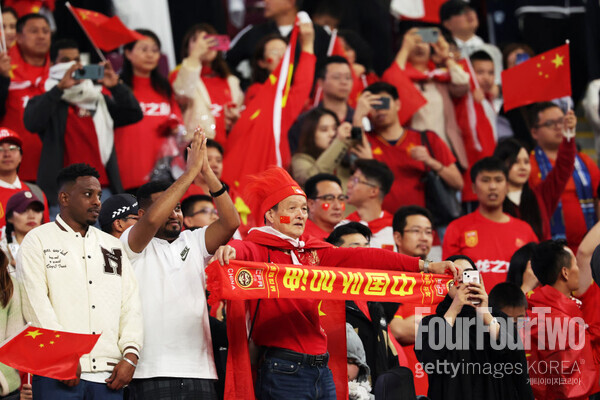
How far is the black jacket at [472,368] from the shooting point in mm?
6594

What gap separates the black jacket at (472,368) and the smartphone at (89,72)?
3.87 m

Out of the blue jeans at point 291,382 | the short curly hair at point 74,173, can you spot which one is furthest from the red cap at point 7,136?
the blue jeans at point 291,382

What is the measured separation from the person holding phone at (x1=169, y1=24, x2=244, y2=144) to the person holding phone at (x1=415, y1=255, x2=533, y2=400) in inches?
177

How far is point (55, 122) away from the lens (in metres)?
9.16

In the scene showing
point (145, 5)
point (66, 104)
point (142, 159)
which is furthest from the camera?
point (145, 5)

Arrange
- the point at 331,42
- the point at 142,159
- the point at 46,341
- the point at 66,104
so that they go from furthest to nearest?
the point at 331,42 < the point at 142,159 < the point at 66,104 < the point at 46,341

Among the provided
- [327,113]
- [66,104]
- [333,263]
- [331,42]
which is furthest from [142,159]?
[333,263]

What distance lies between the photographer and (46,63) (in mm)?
10141

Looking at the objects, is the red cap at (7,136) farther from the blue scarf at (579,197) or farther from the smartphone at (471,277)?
the blue scarf at (579,197)

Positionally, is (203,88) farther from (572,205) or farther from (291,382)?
(291,382)

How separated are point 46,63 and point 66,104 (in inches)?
41.6

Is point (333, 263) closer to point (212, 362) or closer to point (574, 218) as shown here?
point (212, 362)

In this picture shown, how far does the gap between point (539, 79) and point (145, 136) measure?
365 cm

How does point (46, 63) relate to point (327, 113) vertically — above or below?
above
